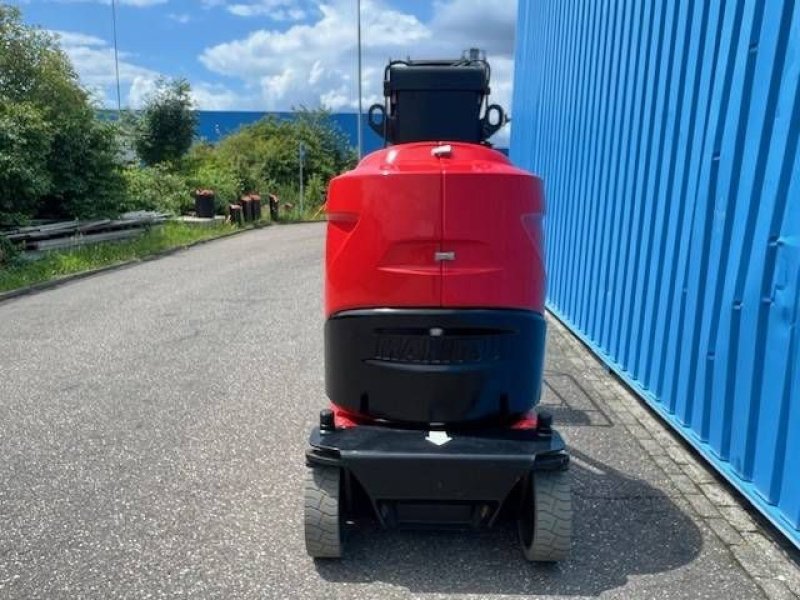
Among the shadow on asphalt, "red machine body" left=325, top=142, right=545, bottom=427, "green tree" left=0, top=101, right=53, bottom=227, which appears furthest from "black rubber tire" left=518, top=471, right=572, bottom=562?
"green tree" left=0, top=101, right=53, bottom=227

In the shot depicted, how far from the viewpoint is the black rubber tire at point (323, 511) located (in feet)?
9.01

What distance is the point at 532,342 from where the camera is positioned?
274 centimetres

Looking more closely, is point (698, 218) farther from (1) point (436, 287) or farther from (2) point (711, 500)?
(1) point (436, 287)

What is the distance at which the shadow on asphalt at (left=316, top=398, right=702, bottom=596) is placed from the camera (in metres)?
2.79

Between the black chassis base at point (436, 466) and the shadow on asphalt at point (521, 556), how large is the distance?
229 mm

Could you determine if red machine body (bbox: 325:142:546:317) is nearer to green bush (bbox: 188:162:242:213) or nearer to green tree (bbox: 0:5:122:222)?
green tree (bbox: 0:5:122:222)

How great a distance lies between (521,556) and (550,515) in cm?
38

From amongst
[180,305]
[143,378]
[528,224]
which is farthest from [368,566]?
[180,305]

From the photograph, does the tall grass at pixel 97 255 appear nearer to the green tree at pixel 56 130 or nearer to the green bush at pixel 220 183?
the green tree at pixel 56 130

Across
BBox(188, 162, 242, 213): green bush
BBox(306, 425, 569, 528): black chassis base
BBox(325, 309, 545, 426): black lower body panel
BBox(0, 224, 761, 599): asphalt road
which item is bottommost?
BBox(0, 224, 761, 599): asphalt road

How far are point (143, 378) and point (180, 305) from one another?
312cm

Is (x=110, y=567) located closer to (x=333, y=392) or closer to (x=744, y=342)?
(x=333, y=392)

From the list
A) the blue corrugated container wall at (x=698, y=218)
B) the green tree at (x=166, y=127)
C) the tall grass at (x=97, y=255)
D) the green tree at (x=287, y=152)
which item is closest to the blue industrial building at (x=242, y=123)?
the green tree at (x=287, y=152)

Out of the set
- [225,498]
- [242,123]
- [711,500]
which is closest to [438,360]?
[225,498]
